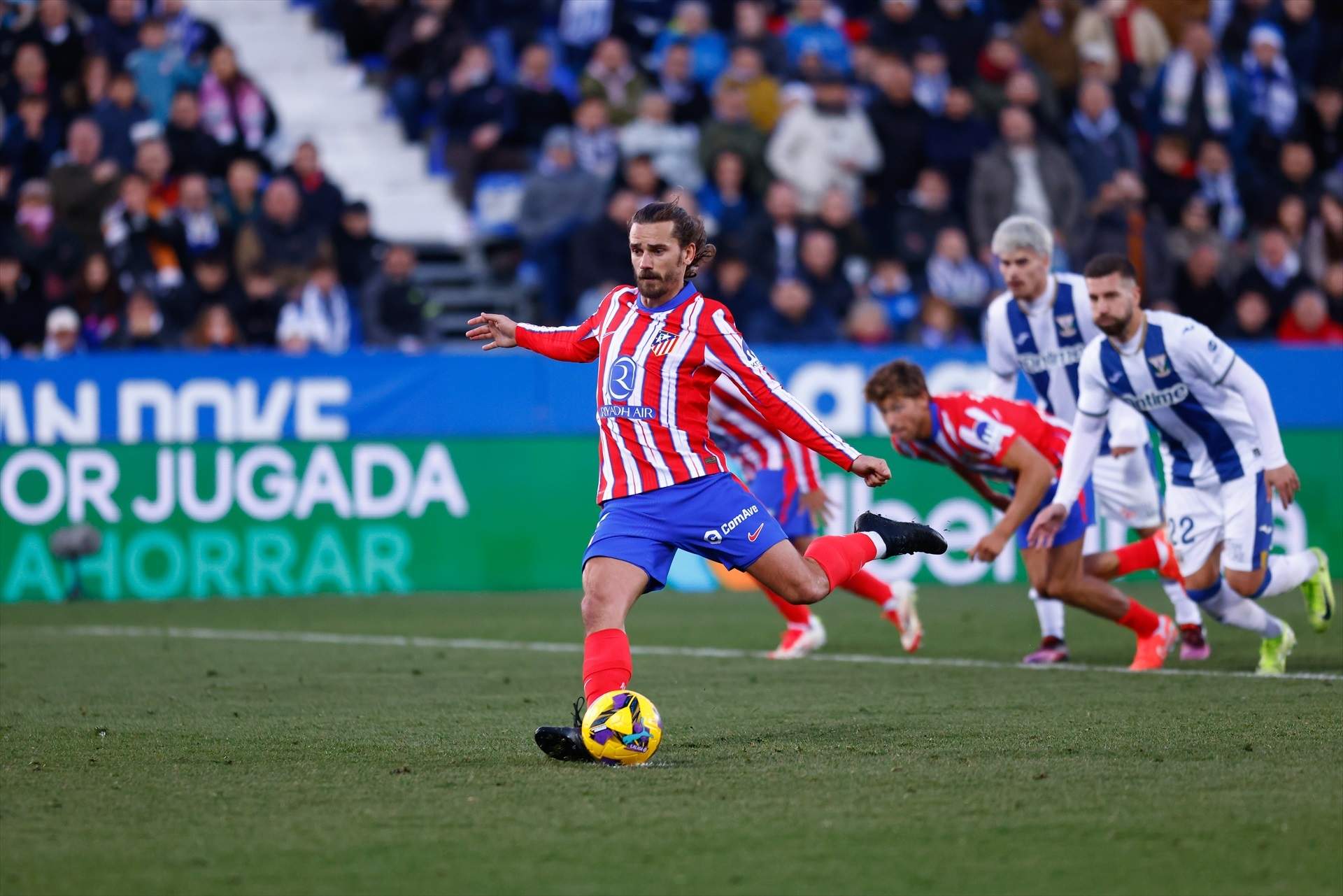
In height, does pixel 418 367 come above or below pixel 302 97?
below

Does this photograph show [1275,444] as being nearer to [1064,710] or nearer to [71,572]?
[1064,710]

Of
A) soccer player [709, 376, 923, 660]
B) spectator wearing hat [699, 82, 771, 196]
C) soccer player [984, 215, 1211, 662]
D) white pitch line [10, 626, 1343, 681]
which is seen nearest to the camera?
white pitch line [10, 626, 1343, 681]

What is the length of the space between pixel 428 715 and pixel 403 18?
514 inches

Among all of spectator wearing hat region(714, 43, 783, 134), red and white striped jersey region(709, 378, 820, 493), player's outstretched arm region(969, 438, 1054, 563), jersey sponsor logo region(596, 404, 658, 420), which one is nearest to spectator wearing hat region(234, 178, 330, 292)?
spectator wearing hat region(714, 43, 783, 134)

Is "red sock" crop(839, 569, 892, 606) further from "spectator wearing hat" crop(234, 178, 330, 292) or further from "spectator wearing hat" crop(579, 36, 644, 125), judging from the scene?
"spectator wearing hat" crop(579, 36, 644, 125)

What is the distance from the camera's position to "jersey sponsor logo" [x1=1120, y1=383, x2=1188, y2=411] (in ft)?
29.6

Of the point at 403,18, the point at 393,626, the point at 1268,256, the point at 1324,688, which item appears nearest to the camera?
the point at 1324,688

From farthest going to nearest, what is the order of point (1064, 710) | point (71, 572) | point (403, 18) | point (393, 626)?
point (403, 18)
point (71, 572)
point (393, 626)
point (1064, 710)

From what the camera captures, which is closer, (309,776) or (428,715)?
(309,776)

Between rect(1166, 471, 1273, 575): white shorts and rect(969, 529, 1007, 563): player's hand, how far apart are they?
1273 mm

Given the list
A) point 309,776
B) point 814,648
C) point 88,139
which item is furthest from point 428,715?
point 88,139

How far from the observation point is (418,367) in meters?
15.6

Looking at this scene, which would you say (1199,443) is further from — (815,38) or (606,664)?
(815,38)

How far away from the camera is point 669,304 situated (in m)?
6.72
